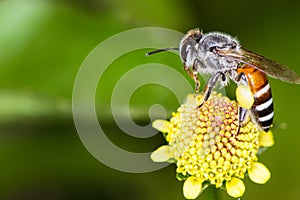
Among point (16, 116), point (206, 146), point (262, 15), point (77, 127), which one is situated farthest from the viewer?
point (262, 15)

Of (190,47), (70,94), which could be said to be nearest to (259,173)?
(190,47)

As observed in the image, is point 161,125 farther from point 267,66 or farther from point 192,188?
point 267,66

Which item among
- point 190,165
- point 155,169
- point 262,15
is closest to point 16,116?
point 155,169

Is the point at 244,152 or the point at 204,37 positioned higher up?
the point at 204,37

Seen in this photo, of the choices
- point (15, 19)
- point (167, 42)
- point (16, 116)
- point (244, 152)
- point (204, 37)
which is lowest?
point (244, 152)

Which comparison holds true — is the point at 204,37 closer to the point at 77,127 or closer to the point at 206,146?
Result: the point at 206,146

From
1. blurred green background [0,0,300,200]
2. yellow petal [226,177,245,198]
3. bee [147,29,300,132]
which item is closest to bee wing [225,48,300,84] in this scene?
bee [147,29,300,132]

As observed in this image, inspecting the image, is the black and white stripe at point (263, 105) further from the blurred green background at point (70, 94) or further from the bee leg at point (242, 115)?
the blurred green background at point (70, 94)
